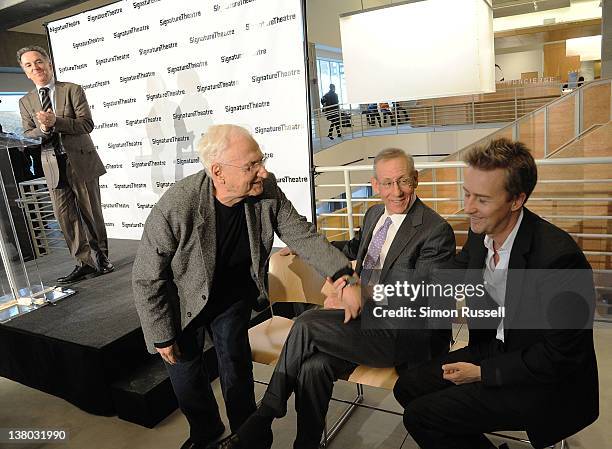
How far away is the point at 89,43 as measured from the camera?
4.06 m

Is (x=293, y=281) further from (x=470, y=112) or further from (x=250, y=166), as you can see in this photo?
(x=470, y=112)

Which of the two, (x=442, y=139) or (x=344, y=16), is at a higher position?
(x=344, y=16)

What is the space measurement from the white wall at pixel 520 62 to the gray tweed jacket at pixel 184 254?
17302mm

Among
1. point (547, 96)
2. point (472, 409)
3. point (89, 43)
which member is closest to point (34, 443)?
point (472, 409)

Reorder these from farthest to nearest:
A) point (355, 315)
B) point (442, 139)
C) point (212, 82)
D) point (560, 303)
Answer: point (442, 139) < point (212, 82) < point (355, 315) < point (560, 303)

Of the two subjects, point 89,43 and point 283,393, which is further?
point 89,43

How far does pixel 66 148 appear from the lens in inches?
124

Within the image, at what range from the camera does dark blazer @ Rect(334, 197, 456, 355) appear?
1576 millimetres

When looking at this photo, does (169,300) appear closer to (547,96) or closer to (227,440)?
(227,440)

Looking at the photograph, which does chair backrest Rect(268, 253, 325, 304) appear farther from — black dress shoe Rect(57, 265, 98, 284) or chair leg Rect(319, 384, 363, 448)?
black dress shoe Rect(57, 265, 98, 284)

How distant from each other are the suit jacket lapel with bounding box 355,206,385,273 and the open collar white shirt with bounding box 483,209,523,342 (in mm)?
537

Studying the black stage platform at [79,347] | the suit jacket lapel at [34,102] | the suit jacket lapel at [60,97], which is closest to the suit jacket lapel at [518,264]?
the black stage platform at [79,347]

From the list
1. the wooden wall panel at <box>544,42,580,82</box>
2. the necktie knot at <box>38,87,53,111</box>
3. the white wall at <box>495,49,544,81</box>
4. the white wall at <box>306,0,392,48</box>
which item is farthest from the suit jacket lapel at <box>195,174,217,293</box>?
the white wall at <box>495,49,544,81</box>

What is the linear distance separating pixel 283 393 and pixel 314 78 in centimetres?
979
